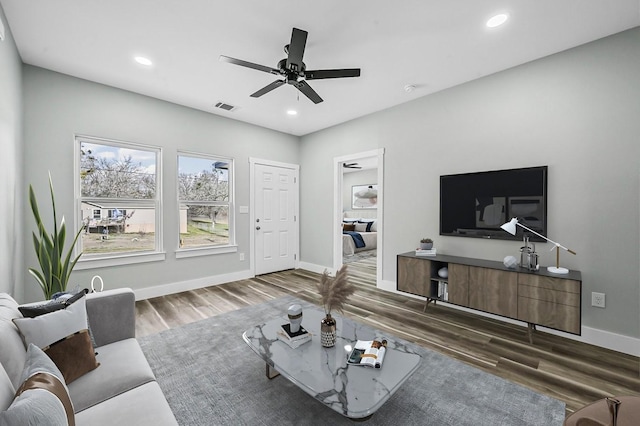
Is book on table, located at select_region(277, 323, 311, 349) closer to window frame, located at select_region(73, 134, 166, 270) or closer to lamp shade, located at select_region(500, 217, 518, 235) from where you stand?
lamp shade, located at select_region(500, 217, 518, 235)

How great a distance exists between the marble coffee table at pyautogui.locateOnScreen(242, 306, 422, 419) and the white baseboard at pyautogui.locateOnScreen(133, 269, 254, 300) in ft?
8.43

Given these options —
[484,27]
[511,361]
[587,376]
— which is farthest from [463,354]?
[484,27]

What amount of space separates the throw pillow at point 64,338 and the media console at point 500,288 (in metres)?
3.07

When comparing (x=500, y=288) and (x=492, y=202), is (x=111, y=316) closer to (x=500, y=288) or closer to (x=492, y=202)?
(x=500, y=288)

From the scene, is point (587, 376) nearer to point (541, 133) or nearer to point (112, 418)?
point (541, 133)

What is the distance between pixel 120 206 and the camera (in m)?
3.66

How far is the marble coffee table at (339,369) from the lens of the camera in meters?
1.31

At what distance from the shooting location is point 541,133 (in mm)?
2883

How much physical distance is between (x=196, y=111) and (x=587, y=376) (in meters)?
5.36

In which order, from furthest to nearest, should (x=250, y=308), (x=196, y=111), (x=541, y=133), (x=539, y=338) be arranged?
1. (x=196, y=111)
2. (x=250, y=308)
3. (x=541, y=133)
4. (x=539, y=338)

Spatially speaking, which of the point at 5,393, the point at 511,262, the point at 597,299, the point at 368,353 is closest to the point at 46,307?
the point at 5,393

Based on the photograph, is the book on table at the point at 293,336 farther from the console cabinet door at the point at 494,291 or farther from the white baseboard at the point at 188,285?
the white baseboard at the point at 188,285

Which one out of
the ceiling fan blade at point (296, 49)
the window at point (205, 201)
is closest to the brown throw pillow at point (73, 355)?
the ceiling fan blade at point (296, 49)

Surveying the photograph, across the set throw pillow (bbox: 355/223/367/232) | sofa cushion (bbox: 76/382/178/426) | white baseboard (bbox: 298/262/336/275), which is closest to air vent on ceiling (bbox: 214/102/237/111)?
white baseboard (bbox: 298/262/336/275)
